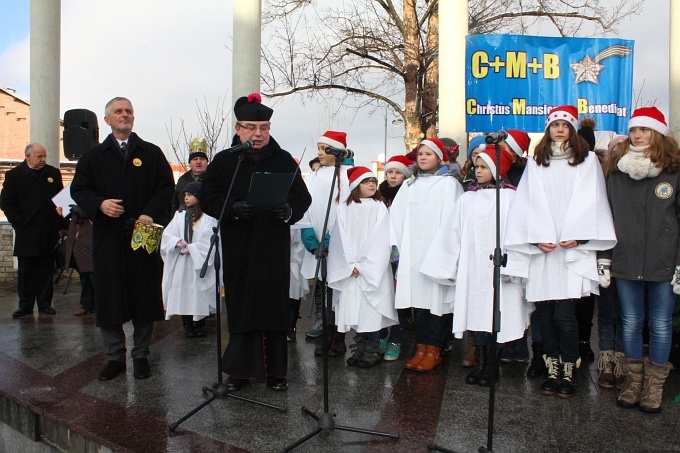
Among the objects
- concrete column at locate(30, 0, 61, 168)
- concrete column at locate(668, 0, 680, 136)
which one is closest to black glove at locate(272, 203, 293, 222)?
concrete column at locate(668, 0, 680, 136)

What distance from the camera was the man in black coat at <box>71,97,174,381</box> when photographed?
533 cm

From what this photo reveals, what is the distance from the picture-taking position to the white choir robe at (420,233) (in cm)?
543

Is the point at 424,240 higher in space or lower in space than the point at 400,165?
lower

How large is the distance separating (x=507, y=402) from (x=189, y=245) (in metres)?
3.58

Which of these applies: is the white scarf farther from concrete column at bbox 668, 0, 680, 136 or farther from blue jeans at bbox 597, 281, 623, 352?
concrete column at bbox 668, 0, 680, 136

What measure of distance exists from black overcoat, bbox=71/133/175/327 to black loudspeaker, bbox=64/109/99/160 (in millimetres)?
4572

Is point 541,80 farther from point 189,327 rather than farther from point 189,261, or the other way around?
point 189,327

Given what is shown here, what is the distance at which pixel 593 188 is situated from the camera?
15.2 feet

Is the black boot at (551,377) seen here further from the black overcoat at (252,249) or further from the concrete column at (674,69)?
the concrete column at (674,69)

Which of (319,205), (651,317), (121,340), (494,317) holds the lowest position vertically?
(121,340)

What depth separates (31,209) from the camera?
8.28 m

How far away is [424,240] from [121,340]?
2.70 metres

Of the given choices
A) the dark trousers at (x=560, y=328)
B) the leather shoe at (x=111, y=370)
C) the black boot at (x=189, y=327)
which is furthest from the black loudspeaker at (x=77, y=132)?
the dark trousers at (x=560, y=328)

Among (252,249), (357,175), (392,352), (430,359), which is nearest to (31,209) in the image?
(252,249)
